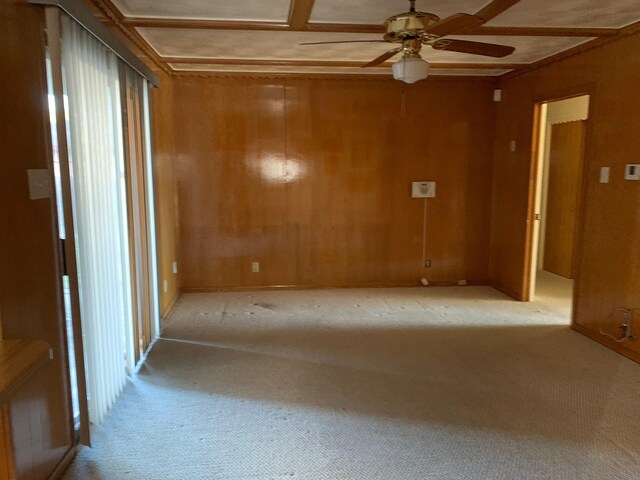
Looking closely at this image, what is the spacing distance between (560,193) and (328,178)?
335 centimetres

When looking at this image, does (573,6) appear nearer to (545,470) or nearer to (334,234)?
(545,470)

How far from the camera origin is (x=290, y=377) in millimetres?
3229

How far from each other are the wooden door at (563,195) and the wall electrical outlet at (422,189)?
2023 mm

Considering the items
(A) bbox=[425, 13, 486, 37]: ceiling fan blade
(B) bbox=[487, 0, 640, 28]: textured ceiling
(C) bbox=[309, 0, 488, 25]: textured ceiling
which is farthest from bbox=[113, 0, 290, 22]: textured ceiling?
(B) bbox=[487, 0, 640, 28]: textured ceiling

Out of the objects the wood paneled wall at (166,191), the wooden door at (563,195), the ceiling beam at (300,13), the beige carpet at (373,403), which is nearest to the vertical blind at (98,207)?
the beige carpet at (373,403)

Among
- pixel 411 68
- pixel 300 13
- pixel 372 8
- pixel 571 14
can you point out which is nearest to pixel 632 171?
pixel 571 14

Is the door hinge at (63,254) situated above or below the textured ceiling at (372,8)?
below

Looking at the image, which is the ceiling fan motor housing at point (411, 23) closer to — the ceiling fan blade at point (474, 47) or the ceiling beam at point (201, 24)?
the ceiling fan blade at point (474, 47)

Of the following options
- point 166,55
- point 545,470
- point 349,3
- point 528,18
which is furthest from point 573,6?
point 166,55

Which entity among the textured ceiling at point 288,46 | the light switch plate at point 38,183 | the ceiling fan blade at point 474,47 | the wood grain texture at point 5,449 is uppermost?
the textured ceiling at point 288,46

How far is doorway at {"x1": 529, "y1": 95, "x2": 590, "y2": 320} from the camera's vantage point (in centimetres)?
602

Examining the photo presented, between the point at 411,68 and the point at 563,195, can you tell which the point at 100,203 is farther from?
the point at 563,195

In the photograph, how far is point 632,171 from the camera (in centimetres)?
351

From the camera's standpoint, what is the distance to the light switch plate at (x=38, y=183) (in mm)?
1961
